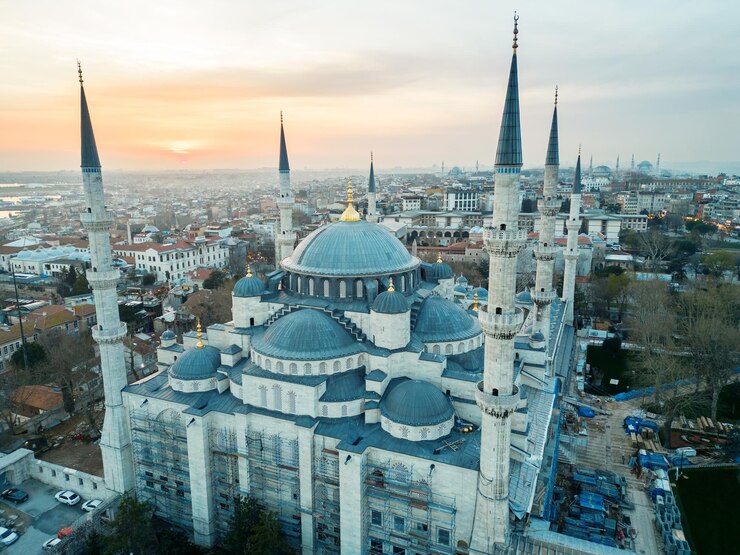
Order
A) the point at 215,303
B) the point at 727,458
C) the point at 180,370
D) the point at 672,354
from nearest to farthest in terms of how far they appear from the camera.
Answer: the point at 180,370 < the point at 727,458 < the point at 672,354 < the point at 215,303

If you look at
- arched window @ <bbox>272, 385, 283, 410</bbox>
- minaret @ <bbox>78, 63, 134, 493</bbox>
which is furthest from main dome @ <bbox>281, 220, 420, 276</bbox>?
minaret @ <bbox>78, 63, 134, 493</bbox>

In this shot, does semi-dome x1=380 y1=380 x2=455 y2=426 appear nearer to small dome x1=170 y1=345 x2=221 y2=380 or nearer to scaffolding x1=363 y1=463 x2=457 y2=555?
scaffolding x1=363 y1=463 x2=457 y2=555

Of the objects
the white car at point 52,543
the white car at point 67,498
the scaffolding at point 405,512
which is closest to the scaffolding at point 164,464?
the white car at point 67,498

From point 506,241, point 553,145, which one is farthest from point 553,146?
point 506,241

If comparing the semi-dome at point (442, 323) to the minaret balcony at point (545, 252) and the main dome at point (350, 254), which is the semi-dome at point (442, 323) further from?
the minaret balcony at point (545, 252)

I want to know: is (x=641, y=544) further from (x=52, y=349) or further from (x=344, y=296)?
(x=52, y=349)

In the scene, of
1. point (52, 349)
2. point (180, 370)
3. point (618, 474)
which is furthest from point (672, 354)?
point (52, 349)

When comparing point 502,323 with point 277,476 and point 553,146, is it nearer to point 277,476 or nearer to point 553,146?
point 277,476

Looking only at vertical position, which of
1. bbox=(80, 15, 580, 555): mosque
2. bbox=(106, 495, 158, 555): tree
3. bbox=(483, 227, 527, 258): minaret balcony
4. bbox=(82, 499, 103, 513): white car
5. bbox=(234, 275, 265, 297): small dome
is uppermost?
bbox=(483, 227, 527, 258): minaret balcony
